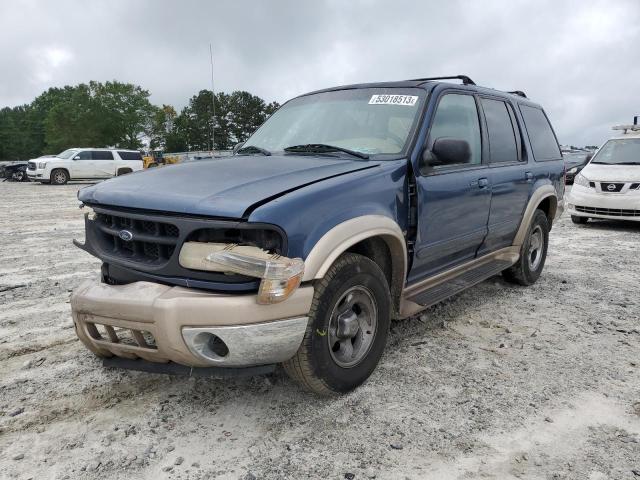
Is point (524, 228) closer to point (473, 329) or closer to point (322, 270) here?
point (473, 329)

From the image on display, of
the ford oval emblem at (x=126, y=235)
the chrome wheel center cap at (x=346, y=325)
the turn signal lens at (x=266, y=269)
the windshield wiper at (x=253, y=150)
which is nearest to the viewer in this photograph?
the turn signal lens at (x=266, y=269)

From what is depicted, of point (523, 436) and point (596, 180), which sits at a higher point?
point (596, 180)

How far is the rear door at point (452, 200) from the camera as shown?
3.44 metres

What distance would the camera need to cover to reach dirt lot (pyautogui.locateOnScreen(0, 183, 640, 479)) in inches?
94.3

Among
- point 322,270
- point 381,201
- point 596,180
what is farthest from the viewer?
point 596,180

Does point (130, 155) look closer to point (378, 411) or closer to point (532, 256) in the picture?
point (532, 256)

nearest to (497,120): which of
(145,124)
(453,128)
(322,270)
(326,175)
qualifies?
(453,128)

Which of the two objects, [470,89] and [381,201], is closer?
[381,201]

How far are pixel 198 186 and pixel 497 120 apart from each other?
9.85ft

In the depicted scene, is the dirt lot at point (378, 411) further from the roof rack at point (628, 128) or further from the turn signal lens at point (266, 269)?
the roof rack at point (628, 128)

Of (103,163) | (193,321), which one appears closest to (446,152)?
(193,321)

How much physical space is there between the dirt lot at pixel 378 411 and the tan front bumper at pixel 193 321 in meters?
0.44

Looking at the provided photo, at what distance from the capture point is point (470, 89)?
4.24 m

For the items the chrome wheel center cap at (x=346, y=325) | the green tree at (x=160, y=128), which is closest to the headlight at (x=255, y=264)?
the chrome wheel center cap at (x=346, y=325)
